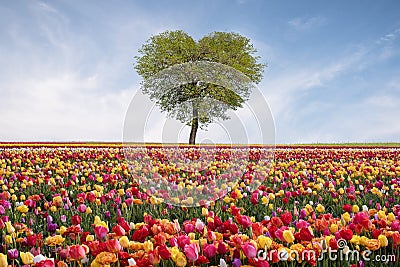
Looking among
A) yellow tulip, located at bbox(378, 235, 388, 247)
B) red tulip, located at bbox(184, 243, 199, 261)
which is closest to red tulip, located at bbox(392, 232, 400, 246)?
yellow tulip, located at bbox(378, 235, 388, 247)

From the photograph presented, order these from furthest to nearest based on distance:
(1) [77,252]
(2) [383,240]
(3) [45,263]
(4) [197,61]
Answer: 1. (4) [197,61]
2. (2) [383,240]
3. (1) [77,252]
4. (3) [45,263]

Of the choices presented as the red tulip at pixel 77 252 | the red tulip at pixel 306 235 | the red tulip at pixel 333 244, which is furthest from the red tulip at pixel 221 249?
the red tulip at pixel 77 252

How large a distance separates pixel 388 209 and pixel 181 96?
2010 cm

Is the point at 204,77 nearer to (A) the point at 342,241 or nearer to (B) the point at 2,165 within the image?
(B) the point at 2,165

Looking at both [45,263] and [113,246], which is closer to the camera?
[45,263]

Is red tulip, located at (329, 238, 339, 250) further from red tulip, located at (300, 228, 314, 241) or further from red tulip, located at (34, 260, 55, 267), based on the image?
red tulip, located at (34, 260, 55, 267)

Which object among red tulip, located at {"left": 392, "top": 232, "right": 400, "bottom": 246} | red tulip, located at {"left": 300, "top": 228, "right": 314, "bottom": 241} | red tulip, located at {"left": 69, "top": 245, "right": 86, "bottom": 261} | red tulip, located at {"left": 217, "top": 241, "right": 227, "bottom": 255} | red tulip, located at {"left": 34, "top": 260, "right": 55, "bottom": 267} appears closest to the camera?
red tulip, located at {"left": 34, "top": 260, "right": 55, "bottom": 267}

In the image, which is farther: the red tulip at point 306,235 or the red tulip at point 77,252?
the red tulip at point 306,235

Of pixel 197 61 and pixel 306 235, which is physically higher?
pixel 197 61

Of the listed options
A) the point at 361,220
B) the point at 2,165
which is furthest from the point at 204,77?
the point at 361,220

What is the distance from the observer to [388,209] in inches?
196

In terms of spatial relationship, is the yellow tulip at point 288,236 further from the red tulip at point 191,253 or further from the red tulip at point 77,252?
the red tulip at point 77,252

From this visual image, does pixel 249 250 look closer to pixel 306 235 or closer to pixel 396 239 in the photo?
pixel 306 235

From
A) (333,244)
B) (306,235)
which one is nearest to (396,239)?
(333,244)
